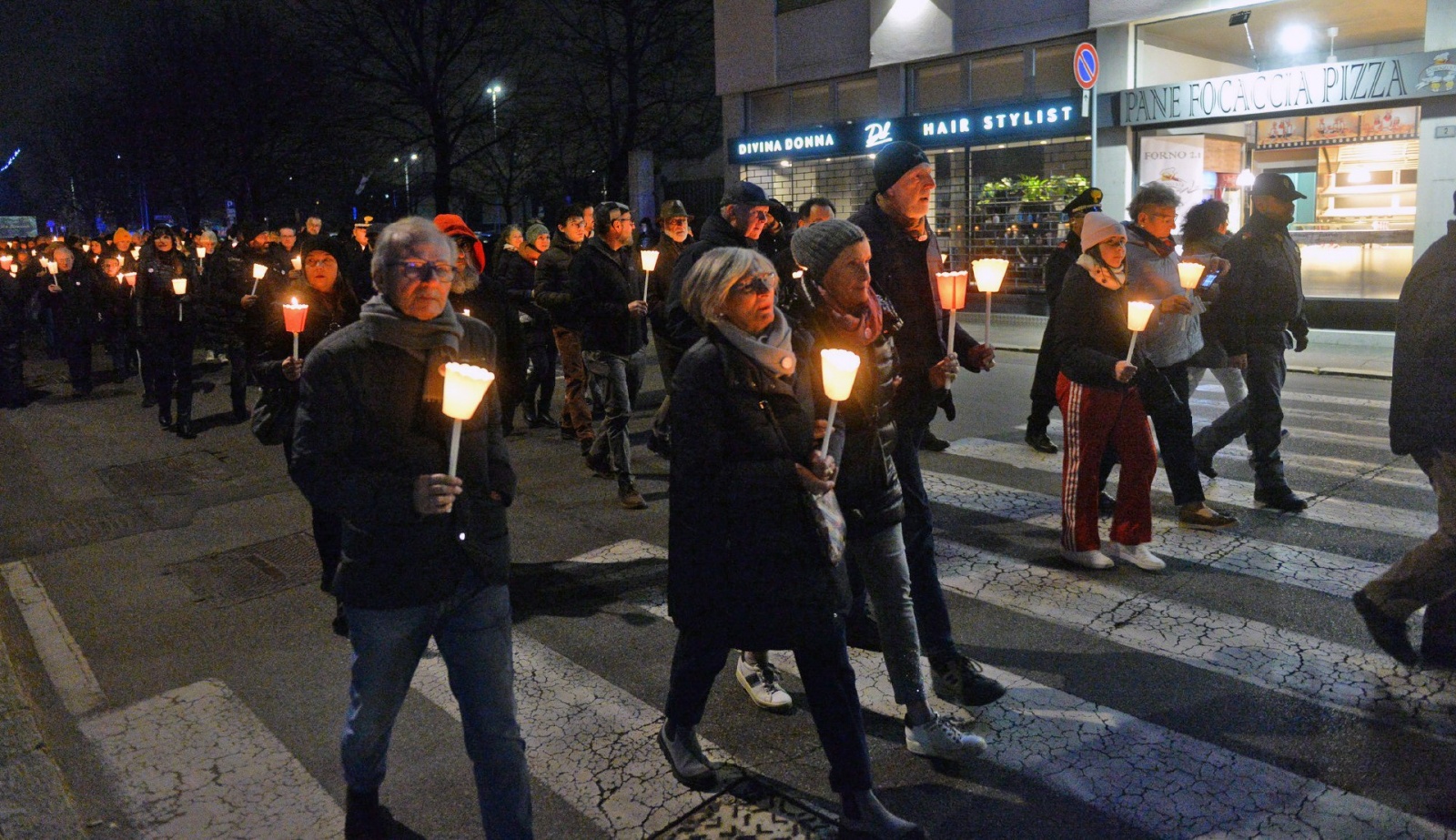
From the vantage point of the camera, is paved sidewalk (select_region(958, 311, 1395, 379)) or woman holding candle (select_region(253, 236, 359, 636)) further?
paved sidewalk (select_region(958, 311, 1395, 379))

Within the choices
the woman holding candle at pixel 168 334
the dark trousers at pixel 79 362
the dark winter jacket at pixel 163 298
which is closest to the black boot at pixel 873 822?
the woman holding candle at pixel 168 334

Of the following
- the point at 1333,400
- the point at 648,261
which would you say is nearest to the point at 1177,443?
the point at 648,261

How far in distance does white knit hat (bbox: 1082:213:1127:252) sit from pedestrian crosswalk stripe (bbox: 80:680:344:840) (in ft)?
14.1

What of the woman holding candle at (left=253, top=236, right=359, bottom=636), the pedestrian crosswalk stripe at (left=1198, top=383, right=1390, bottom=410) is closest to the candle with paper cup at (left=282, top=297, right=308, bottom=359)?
the woman holding candle at (left=253, top=236, right=359, bottom=636)

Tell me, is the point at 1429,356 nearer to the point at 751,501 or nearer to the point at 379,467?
the point at 751,501

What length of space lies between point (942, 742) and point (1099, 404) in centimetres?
257

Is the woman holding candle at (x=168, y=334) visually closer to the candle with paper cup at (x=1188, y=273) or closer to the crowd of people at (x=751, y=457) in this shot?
the crowd of people at (x=751, y=457)

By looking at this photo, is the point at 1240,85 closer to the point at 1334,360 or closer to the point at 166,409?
the point at 1334,360

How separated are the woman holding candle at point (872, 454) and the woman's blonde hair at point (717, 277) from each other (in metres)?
0.46

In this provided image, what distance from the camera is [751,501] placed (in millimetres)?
3230

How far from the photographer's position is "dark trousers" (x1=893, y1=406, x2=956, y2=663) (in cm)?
427

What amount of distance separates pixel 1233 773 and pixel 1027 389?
30.4 feet

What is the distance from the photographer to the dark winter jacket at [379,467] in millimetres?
3064

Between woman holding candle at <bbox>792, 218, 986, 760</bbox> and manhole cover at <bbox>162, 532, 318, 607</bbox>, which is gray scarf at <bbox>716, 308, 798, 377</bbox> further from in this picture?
manhole cover at <bbox>162, 532, 318, 607</bbox>
